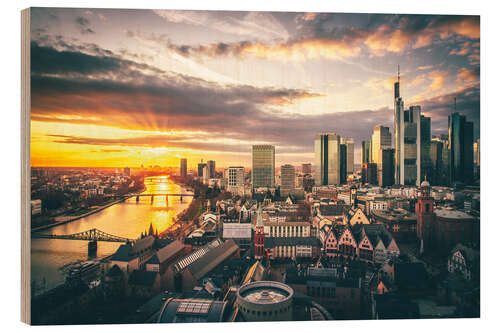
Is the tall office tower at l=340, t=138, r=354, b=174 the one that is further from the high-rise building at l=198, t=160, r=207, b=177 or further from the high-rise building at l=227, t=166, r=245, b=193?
the high-rise building at l=198, t=160, r=207, b=177

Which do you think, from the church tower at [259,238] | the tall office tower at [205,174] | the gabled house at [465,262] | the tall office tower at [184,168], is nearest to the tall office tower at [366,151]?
the gabled house at [465,262]

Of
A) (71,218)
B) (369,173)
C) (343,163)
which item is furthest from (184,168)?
(369,173)

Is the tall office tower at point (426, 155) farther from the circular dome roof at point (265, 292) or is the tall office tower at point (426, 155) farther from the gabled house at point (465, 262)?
the circular dome roof at point (265, 292)

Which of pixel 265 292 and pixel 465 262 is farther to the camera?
pixel 465 262

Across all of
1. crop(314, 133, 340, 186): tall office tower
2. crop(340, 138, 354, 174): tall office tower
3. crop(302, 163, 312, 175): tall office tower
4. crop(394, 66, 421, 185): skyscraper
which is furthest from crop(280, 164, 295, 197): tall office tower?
crop(394, 66, 421, 185): skyscraper

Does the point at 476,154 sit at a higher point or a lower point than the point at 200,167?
higher

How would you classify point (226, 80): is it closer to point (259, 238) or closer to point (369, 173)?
point (259, 238)
